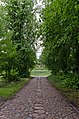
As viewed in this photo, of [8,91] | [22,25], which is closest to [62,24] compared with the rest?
[8,91]

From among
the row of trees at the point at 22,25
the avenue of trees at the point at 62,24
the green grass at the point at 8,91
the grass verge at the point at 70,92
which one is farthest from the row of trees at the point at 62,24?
the row of trees at the point at 22,25

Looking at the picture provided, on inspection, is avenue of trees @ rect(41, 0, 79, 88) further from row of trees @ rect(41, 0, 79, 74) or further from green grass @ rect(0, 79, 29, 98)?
green grass @ rect(0, 79, 29, 98)

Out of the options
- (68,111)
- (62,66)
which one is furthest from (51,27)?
(62,66)

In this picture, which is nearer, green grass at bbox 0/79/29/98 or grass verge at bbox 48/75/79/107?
grass verge at bbox 48/75/79/107

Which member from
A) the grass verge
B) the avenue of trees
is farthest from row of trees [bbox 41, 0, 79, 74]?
the grass verge

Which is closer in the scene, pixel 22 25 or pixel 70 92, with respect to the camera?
pixel 70 92

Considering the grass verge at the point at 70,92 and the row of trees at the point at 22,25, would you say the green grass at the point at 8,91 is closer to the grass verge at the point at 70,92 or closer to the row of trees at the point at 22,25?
the grass verge at the point at 70,92

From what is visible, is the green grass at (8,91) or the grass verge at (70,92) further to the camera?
the green grass at (8,91)

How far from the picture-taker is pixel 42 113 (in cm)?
888

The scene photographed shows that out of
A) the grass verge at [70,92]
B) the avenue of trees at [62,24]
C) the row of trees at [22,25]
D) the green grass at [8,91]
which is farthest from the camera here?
the row of trees at [22,25]

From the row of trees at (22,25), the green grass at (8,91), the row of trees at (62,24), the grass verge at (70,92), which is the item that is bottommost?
the grass verge at (70,92)

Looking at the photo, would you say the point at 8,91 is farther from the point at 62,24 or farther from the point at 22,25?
the point at 22,25

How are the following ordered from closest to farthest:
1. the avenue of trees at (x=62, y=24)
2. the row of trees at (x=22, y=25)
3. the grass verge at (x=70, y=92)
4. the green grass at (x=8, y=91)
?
the avenue of trees at (x=62, y=24), the grass verge at (x=70, y=92), the green grass at (x=8, y=91), the row of trees at (x=22, y=25)

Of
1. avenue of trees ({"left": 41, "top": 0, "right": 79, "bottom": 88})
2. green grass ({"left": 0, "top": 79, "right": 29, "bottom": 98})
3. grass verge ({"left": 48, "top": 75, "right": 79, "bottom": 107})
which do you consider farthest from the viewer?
green grass ({"left": 0, "top": 79, "right": 29, "bottom": 98})
